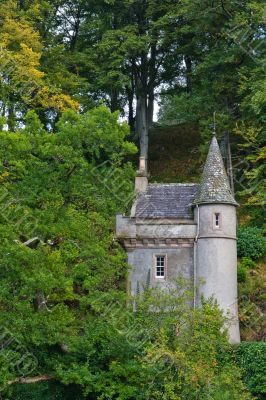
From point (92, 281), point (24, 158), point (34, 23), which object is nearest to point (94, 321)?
point (92, 281)

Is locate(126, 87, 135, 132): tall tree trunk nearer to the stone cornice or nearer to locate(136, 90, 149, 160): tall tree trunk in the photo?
locate(136, 90, 149, 160): tall tree trunk

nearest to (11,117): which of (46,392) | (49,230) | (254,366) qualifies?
(49,230)

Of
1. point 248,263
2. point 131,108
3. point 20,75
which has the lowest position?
point 248,263

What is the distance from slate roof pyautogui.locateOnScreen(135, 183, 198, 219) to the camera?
30.7 m

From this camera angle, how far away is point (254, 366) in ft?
87.5

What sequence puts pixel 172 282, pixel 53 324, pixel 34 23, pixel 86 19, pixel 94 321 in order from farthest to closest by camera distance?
1. pixel 86 19
2. pixel 34 23
3. pixel 172 282
4. pixel 94 321
5. pixel 53 324

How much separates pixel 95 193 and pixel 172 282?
6382 millimetres

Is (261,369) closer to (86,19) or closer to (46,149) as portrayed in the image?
(46,149)

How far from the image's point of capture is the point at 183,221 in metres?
30.2

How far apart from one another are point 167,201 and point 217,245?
3574mm

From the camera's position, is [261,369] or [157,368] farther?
[261,369]

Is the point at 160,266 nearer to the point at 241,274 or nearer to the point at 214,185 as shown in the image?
the point at 241,274

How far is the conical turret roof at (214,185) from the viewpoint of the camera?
97.1 ft

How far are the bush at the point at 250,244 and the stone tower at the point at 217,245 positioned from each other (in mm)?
3098
